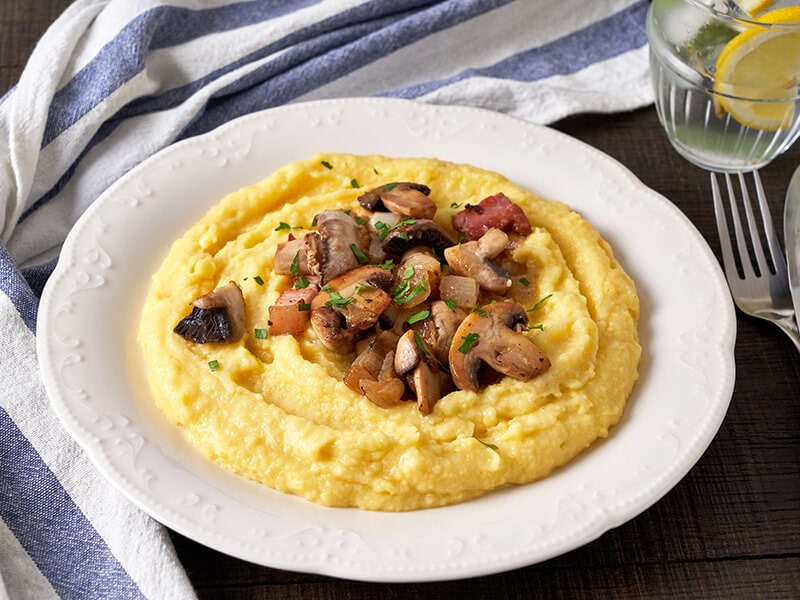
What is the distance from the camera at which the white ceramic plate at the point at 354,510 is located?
404cm

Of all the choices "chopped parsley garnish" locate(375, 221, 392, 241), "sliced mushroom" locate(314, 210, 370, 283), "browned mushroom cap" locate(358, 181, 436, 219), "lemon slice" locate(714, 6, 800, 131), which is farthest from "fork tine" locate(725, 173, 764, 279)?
"sliced mushroom" locate(314, 210, 370, 283)

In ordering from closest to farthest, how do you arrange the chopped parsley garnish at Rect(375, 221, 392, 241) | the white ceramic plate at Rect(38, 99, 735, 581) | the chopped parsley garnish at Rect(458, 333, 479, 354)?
1. the white ceramic plate at Rect(38, 99, 735, 581)
2. the chopped parsley garnish at Rect(458, 333, 479, 354)
3. the chopped parsley garnish at Rect(375, 221, 392, 241)

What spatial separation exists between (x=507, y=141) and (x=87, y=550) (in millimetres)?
3556

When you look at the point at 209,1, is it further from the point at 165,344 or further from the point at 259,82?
the point at 165,344

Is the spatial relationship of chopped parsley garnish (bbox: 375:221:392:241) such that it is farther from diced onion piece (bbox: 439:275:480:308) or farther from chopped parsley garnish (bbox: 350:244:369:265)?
diced onion piece (bbox: 439:275:480:308)

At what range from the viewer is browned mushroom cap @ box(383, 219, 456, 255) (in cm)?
513

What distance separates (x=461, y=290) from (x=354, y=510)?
1.36 metres

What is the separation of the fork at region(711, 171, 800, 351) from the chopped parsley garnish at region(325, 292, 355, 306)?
2489mm

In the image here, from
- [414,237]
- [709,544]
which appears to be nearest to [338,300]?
[414,237]

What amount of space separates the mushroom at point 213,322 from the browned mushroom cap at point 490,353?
3.74 ft

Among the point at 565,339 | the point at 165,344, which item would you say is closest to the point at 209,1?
the point at 165,344

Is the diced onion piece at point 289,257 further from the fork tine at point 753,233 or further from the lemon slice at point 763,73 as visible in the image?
the lemon slice at point 763,73

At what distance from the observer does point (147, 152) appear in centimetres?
643

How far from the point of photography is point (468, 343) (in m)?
4.61
